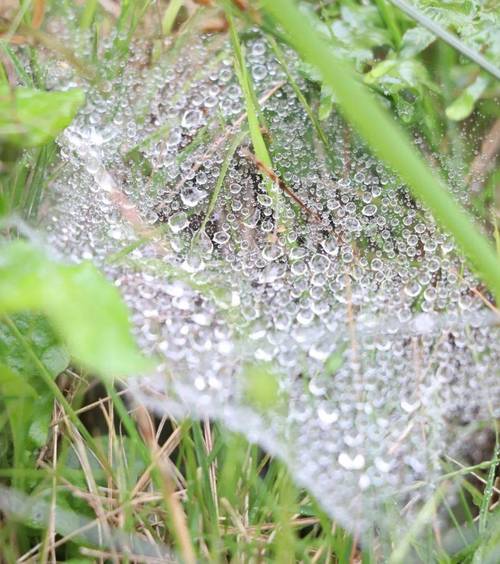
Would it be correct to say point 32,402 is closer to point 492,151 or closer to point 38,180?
point 38,180

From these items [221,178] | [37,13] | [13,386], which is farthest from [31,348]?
[37,13]

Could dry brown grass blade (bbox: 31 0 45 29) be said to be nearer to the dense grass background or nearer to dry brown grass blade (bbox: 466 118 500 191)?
the dense grass background

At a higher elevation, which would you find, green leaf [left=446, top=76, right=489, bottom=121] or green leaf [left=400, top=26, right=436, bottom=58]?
green leaf [left=400, top=26, right=436, bottom=58]

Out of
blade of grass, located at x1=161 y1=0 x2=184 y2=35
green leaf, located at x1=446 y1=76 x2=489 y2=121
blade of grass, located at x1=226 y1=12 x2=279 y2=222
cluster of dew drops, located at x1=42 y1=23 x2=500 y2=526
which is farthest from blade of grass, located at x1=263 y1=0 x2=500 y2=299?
blade of grass, located at x1=161 y1=0 x2=184 y2=35

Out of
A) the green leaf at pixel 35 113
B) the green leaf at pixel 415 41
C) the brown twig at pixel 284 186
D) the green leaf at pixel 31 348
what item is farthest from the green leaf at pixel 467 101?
the green leaf at pixel 31 348

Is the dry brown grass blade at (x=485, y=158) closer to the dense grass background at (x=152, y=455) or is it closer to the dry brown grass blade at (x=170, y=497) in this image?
the dense grass background at (x=152, y=455)

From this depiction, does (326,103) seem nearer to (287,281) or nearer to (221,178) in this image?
(221,178)
